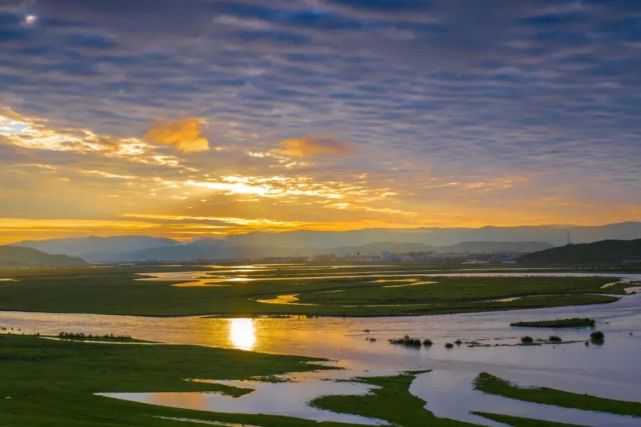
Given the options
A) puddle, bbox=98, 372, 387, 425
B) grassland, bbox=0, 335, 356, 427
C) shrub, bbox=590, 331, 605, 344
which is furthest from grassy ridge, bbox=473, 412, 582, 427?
shrub, bbox=590, 331, 605, 344

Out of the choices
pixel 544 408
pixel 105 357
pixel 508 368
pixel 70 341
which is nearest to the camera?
pixel 544 408

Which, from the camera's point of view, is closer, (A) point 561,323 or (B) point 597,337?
(B) point 597,337

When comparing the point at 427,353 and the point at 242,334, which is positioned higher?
the point at 242,334

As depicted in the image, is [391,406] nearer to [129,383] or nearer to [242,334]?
[129,383]

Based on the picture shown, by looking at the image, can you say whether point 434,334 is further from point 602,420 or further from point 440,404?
point 602,420

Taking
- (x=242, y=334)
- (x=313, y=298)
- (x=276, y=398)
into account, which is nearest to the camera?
(x=276, y=398)

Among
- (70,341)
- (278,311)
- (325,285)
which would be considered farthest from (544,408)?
(325,285)

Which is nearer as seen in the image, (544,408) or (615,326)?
(544,408)

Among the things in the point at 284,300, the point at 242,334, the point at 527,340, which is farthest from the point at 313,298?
the point at 527,340
